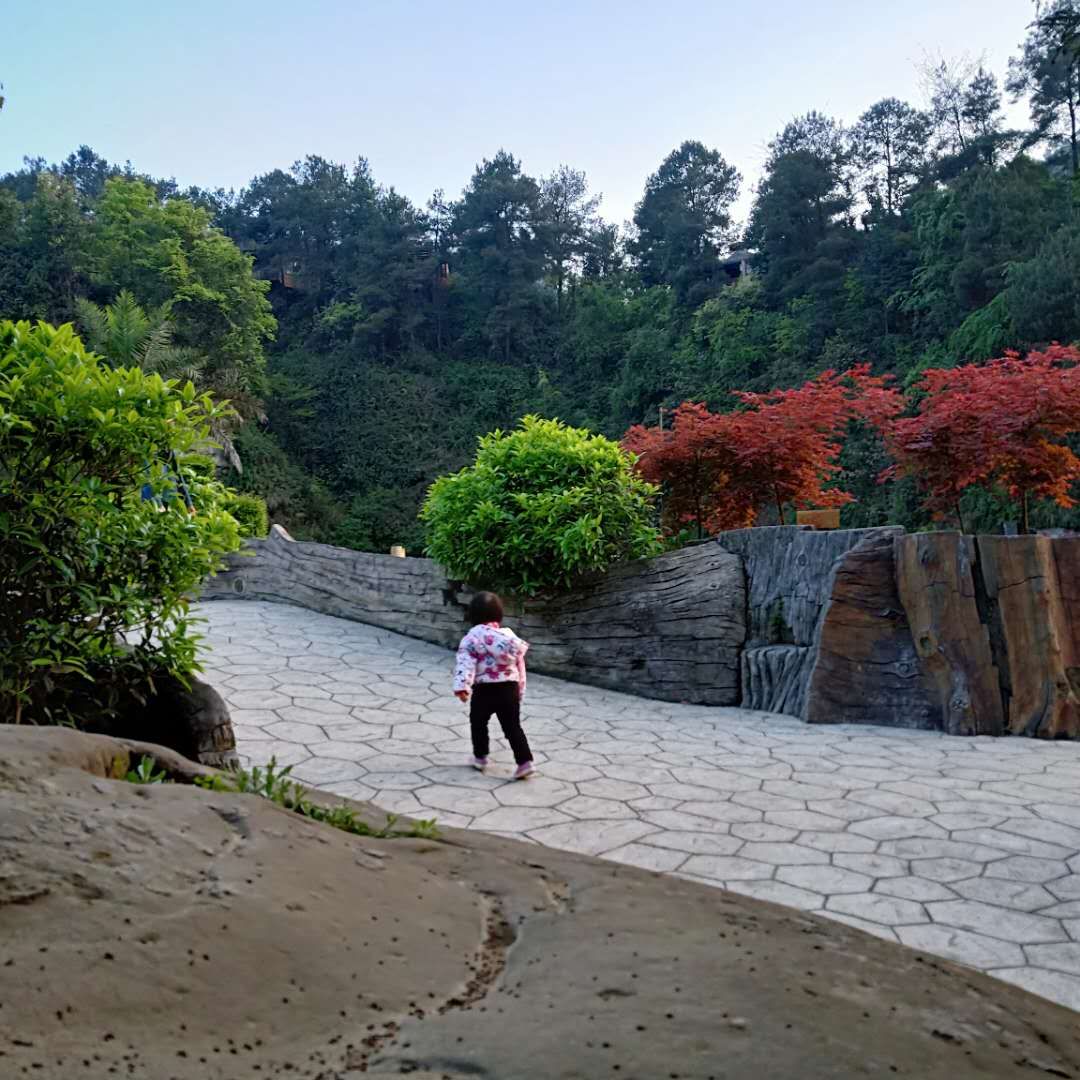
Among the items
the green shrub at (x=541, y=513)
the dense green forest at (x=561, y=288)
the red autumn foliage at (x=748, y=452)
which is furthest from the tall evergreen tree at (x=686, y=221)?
the green shrub at (x=541, y=513)

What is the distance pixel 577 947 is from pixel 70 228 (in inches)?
1278

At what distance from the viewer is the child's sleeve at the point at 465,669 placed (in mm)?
5156

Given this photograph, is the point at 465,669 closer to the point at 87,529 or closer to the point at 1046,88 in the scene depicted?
the point at 87,529

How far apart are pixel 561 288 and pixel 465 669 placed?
3562cm

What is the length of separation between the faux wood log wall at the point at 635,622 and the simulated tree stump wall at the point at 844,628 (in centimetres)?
1

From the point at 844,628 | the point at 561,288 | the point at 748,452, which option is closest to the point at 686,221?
the point at 561,288

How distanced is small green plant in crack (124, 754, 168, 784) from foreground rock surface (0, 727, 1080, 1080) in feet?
0.86

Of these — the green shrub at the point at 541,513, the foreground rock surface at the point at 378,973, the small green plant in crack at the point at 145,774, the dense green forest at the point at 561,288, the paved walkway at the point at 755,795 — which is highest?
the dense green forest at the point at 561,288

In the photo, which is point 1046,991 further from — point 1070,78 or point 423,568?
point 1070,78

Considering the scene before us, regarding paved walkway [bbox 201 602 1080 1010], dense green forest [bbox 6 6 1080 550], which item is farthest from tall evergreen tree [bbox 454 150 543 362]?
paved walkway [bbox 201 602 1080 1010]

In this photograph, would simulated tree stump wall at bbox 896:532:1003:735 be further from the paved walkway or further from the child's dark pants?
the child's dark pants

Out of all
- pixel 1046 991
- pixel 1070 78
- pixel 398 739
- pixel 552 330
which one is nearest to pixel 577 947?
pixel 1046 991

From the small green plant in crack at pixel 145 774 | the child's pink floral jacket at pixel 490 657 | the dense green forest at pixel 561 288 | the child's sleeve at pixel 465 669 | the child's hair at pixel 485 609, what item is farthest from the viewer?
the dense green forest at pixel 561 288

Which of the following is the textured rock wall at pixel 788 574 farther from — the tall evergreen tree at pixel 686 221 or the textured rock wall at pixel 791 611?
the tall evergreen tree at pixel 686 221
